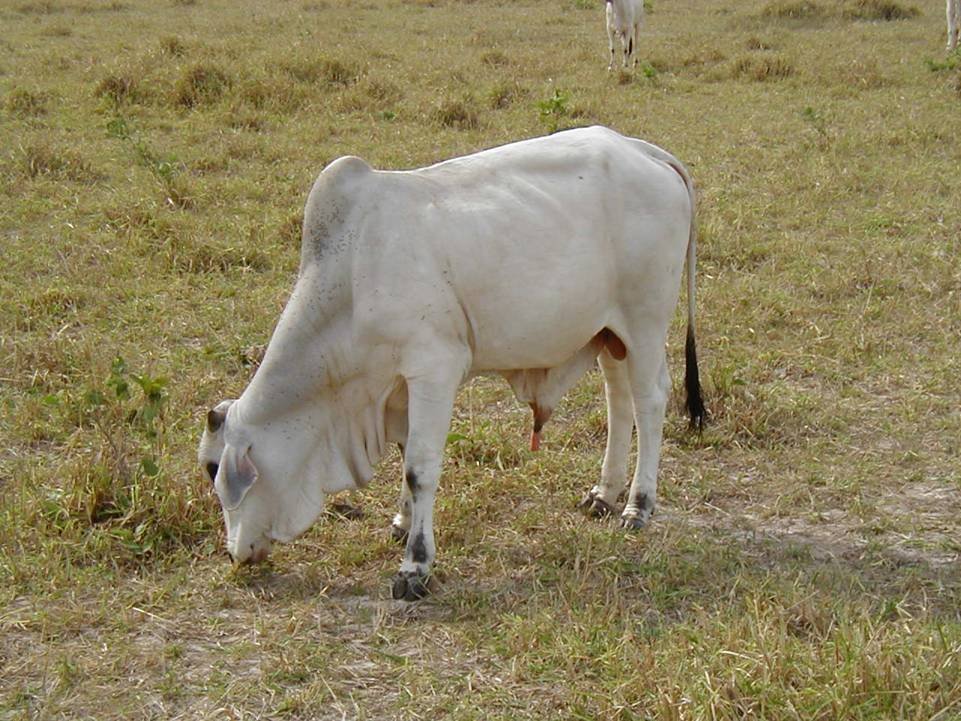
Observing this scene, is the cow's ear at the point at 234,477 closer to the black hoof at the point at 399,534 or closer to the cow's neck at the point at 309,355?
the cow's neck at the point at 309,355

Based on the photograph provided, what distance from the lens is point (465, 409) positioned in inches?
201

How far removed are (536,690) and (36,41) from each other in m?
12.2

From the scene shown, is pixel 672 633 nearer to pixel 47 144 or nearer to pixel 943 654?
pixel 943 654

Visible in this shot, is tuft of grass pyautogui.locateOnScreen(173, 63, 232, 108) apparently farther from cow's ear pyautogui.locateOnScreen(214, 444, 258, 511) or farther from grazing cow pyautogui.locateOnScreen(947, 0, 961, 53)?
grazing cow pyautogui.locateOnScreen(947, 0, 961, 53)

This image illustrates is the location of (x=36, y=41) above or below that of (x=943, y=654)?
above

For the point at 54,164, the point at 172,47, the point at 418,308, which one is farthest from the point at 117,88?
the point at 418,308

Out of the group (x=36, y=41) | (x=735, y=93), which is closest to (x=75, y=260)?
(x=735, y=93)

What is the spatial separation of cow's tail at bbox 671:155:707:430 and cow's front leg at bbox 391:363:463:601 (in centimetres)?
111

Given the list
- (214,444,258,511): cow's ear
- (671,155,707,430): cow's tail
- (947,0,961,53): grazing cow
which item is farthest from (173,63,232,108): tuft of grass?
(947,0,961,53): grazing cow

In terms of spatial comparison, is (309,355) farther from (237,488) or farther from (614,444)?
(614,444)

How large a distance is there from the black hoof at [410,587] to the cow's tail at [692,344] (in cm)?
138

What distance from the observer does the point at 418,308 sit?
3.60 metres

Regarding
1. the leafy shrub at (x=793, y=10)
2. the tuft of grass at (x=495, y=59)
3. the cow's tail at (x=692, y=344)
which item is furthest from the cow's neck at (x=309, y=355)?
the leafy shrub at (x=793, y=10)

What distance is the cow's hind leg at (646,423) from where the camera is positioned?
4.13 metres
